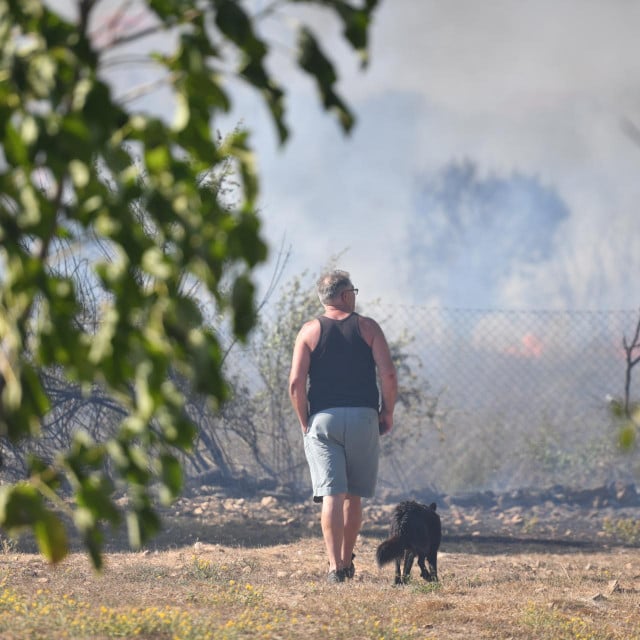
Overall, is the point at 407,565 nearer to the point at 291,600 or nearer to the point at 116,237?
the point at 291,600

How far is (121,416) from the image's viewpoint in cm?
993

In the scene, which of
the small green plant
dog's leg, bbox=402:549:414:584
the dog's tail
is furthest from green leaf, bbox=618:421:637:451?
dog's leg, bbox=402:549:414:584

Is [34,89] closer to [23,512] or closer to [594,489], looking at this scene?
[23,512]

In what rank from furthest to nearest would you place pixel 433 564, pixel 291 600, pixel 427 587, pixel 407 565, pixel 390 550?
pixel 433 564 → pixel 407 565 → pixel 390 550 → pixel 427 587 → pixel 291 600

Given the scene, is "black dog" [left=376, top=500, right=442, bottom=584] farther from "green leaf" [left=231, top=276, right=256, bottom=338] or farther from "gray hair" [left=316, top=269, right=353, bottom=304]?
"green leaf" [left=231, top=276, right=256, bottom=338]

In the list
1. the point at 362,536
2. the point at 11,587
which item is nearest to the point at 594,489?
the point at 362,536

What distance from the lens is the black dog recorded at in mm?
6266

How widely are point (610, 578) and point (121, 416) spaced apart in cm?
475

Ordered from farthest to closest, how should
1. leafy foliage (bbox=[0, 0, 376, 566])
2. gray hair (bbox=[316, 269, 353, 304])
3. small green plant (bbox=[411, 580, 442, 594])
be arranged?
gray hair (bbox=[316, 269, 353, 304]) < small green plant (bbox=[411, 580, 442, 594]) < leafy foliage (bbox=[0, 0, 376, 566])

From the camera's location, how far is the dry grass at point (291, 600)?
4520 mm

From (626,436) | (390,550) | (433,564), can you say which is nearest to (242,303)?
(626,436)

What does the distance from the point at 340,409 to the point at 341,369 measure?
0.80ft

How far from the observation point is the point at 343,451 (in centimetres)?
646

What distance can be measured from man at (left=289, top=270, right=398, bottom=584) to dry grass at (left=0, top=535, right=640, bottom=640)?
373 mm
